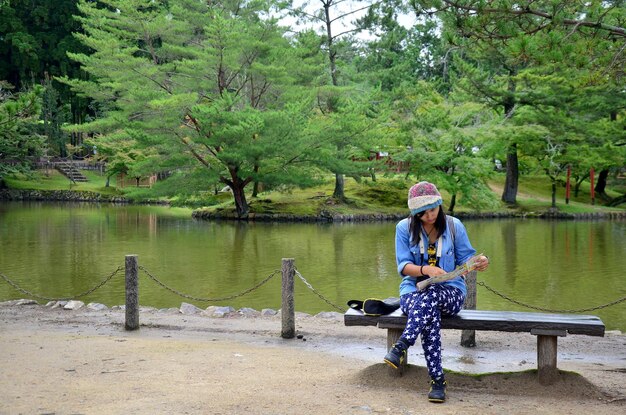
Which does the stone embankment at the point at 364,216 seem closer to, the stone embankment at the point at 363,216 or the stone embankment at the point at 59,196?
the stone embankment at the point at 363,216

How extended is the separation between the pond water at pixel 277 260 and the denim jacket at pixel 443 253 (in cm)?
300

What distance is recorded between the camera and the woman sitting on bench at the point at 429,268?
4410 millimetres

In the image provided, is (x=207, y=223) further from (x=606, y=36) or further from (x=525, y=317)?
(x=525, y=317)

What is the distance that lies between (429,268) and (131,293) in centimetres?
401

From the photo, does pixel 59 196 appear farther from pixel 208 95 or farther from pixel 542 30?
pixel 542 30

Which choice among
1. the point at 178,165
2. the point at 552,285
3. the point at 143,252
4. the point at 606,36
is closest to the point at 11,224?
the point at 178,165

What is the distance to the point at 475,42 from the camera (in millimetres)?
Result: 8383

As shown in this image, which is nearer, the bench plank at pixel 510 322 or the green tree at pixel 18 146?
the bench plank at pixel 510 322

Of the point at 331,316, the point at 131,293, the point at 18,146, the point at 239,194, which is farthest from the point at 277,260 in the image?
the point at 18,146

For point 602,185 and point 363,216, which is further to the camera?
point 602,185

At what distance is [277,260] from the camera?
47.4 ft

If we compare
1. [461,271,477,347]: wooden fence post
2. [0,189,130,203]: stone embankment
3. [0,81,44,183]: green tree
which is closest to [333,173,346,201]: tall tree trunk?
[0,81,44,183]: green tree

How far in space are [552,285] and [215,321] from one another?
6.52 meters

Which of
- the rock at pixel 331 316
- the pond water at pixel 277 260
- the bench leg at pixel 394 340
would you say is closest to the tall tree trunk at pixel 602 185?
the pond water at pixel 277 260
